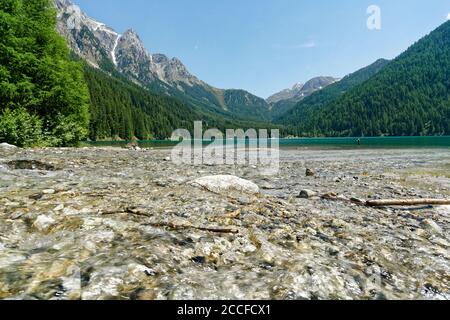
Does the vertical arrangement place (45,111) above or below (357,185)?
above

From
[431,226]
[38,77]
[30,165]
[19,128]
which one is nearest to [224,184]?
[431,226]

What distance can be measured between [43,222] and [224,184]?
572 cm

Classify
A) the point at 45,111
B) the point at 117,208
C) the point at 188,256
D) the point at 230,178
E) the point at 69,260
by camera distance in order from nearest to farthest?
1. the point at 69,260
2. the point at 188,256
3. the point at 117,208
4. the point at 230,178
5. the point at 45,111

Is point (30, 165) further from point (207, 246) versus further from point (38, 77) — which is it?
point (38, 77)

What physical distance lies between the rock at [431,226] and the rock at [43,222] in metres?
7.99

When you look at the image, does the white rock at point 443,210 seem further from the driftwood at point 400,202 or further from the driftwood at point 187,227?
the driftwood at point 187,227

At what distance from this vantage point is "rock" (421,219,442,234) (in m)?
6.60

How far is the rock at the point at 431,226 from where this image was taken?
660 cm

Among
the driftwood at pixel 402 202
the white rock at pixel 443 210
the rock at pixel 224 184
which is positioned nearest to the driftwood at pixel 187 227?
the rock at pixel 224 184
